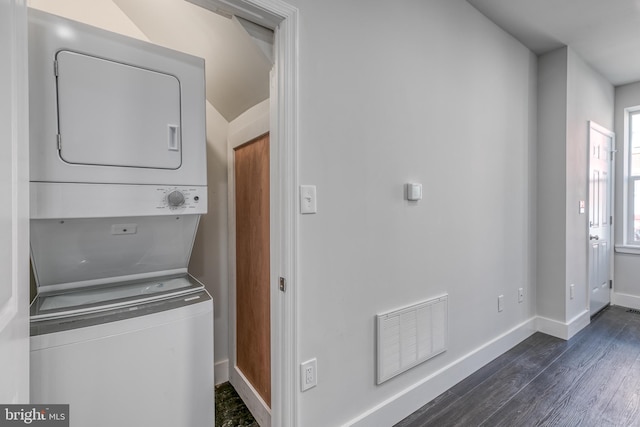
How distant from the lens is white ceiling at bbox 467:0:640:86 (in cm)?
209

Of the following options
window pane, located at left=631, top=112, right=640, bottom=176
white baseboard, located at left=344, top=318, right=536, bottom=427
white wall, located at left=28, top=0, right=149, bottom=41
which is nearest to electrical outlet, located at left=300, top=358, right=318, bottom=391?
white baseboard, located at left=344, top=318, right=536, bottom=427

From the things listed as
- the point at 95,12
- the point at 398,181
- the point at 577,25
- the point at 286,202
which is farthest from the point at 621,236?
the point at 95,12

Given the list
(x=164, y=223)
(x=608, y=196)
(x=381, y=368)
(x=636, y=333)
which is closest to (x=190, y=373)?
(x=164, y=223)

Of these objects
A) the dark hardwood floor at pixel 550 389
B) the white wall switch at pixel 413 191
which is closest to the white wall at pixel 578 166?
the dark hardwood floor at pixel 550 389

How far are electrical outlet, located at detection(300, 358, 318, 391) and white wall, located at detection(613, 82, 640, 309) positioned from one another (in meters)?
4.08

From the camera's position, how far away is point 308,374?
1.35 metres

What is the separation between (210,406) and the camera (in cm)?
129

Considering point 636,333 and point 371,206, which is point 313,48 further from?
point 636,333

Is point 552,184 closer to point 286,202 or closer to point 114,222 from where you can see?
point 286,202

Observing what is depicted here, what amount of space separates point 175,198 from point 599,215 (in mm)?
4059

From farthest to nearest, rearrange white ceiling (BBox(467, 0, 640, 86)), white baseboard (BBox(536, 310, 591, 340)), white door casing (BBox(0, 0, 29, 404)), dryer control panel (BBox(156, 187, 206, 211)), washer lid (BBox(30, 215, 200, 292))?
white baseboard (BBox(536, 310, 591, 340)) → white ceiling (BBox(467, 0, 640, 86)) → dryer control panel (BBox(156, 187, 206, 211)) → washer lid (BBox(30, 215, 200, 292)) → white door casing (BBox(0, 0, 29, 404))

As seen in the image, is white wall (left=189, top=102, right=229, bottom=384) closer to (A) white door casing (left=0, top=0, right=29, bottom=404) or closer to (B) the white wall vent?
(B) the white wall vent

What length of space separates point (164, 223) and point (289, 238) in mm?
573

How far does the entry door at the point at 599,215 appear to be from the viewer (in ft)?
10.0
